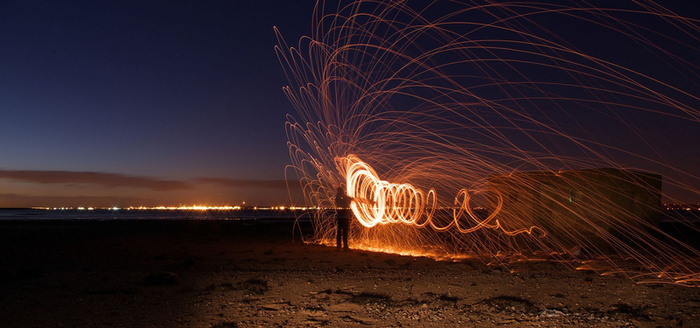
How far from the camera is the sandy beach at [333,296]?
6.48 m

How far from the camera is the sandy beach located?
648 cm

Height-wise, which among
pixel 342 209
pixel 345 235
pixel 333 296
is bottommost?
pixel 333 296

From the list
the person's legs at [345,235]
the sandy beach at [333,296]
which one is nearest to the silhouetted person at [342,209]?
the person's legs at [345,235]

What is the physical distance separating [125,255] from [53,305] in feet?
25.8

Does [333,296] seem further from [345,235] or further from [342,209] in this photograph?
[345,235]

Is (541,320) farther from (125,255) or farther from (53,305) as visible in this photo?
(125,255)

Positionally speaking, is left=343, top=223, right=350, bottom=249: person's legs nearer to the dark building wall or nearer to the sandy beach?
the sandy beach

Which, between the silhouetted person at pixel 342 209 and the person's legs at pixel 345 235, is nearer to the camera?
the silhouetted person at pixel 342 209

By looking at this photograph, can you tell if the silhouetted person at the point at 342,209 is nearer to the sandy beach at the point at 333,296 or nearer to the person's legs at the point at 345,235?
the person's legs at the point at 345,235

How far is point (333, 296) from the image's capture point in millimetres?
8062

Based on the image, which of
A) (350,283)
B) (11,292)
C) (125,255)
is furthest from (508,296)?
(125,255)

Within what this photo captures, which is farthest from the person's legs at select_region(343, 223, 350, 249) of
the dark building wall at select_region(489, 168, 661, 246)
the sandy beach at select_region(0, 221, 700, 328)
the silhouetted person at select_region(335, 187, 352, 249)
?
the dark building wall at select_region(489, 168, 661, 246)

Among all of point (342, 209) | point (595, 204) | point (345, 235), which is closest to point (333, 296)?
point (342, 209)

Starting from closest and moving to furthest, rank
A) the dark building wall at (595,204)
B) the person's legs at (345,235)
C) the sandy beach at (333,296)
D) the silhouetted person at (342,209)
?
the sandy beach at (333,296) < the silhouetted person at (342,209) < the person's legs at (345,235) < the dark building wall at (595,204)
